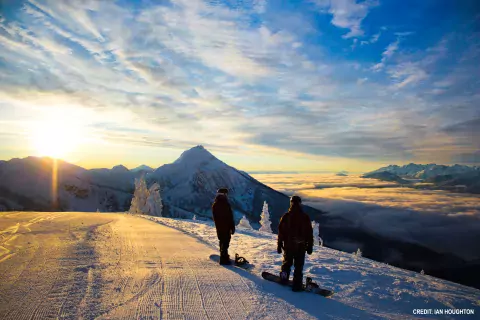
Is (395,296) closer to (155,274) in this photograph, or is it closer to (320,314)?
(320,314)

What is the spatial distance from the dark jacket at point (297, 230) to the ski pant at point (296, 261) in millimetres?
83

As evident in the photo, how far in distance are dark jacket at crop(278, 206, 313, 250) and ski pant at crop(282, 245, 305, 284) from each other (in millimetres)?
83

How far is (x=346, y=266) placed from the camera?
411 inches

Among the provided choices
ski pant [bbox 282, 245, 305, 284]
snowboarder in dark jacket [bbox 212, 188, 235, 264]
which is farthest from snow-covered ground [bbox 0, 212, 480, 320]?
snowboarder in dark jacket [bbox 212, 188, 235, 264]

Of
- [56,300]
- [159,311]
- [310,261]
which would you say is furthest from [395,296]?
[56,300]


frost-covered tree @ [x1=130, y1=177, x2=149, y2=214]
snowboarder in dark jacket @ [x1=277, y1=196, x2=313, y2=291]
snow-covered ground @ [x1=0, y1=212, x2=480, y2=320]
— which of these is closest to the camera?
snow-covered ground @ [x1=0, y1=212, x2=480, y2=320]

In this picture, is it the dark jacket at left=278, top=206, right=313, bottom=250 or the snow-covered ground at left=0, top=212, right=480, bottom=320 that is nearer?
the snow-covered ground at left=0, top=212, right=480, bottom=320

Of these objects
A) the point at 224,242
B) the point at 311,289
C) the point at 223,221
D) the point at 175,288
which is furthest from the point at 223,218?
the point at 311,289

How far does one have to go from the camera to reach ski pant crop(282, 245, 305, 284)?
24.6 ft

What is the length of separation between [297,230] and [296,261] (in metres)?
0.81

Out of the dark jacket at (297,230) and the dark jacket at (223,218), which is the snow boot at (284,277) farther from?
the dark jacket at (223,218)

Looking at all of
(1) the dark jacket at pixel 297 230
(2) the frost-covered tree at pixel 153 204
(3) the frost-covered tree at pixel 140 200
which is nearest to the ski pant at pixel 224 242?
(1) the dark jacket at pixel 297 230

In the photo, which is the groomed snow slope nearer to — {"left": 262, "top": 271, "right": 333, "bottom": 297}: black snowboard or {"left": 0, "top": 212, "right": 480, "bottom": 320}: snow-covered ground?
{"left": 0, "top": 212, "right": 480, "bottom": 320}: snow-covered ground

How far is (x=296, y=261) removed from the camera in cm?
775
